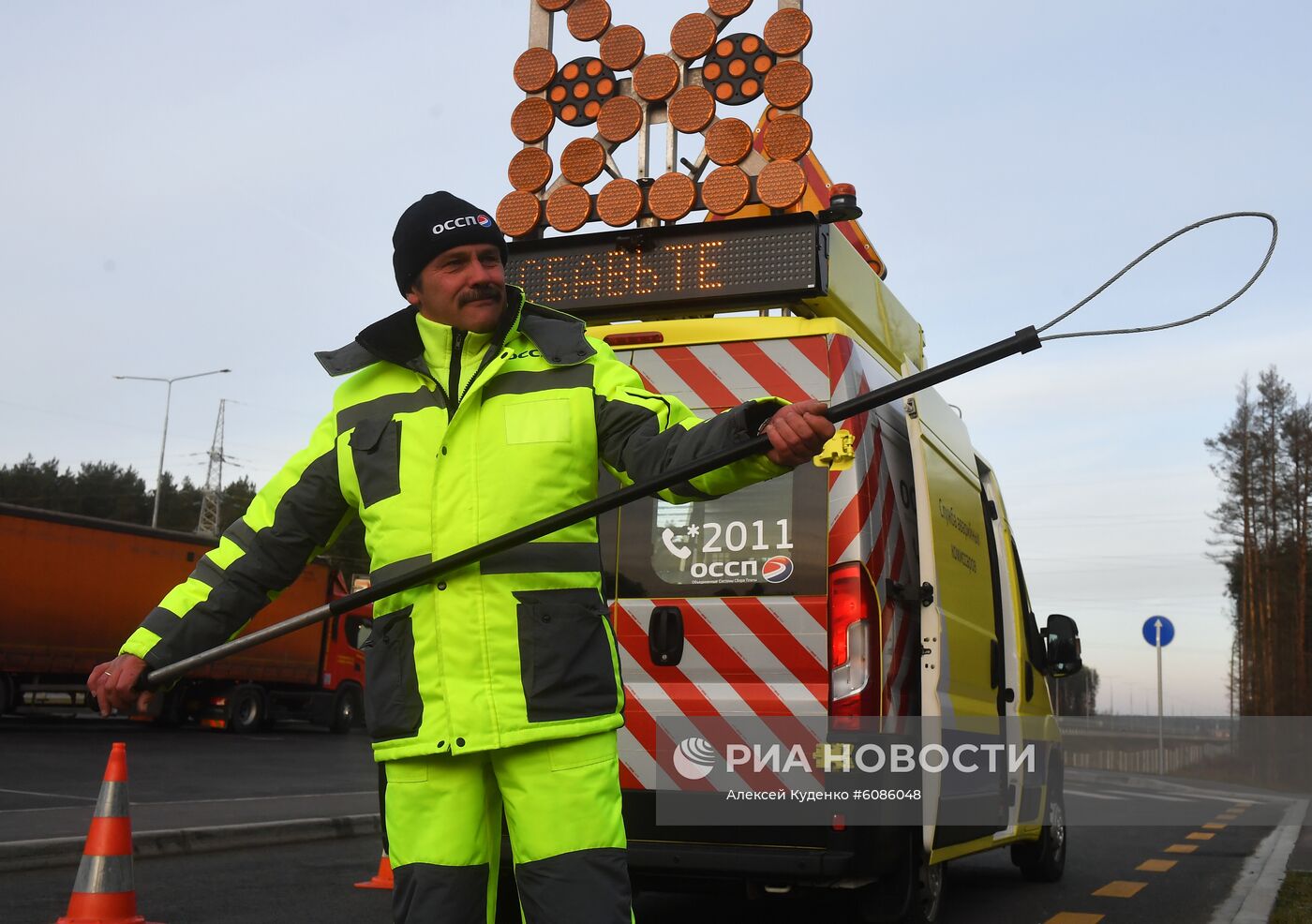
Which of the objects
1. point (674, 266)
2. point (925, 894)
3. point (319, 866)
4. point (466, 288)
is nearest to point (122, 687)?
point (466, 288)

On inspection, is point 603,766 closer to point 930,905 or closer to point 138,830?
point 930,905

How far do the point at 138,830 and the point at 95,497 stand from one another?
7999cm

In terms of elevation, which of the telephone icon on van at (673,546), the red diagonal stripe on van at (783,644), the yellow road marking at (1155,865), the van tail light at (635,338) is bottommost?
the yellow road marking at (1155,865)

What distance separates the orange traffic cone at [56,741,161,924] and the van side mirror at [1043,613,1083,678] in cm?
516

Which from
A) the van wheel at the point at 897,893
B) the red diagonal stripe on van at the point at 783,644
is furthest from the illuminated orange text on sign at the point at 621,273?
the van wheel at the point at 897,893

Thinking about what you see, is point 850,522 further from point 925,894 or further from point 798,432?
point 798,432

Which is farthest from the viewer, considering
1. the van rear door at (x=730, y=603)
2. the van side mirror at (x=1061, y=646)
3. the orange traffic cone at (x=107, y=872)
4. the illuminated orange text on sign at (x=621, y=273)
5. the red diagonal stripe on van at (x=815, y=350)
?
the van side mirror at (x=1061, y=646)

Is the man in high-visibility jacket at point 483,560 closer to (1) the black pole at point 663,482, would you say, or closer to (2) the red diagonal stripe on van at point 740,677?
(1) the black pole at point 663,482

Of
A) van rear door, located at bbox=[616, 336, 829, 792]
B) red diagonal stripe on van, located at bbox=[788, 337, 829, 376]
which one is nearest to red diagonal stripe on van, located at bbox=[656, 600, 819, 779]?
van rear door, located at bbox=[616, 336, 829, 792]

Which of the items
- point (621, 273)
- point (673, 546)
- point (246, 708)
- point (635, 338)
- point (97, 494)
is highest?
point (97, 494)

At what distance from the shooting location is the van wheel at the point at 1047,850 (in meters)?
8.80

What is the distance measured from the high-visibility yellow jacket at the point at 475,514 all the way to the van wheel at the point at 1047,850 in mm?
6277

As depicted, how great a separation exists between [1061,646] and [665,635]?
3.56 m

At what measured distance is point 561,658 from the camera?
305 cm
